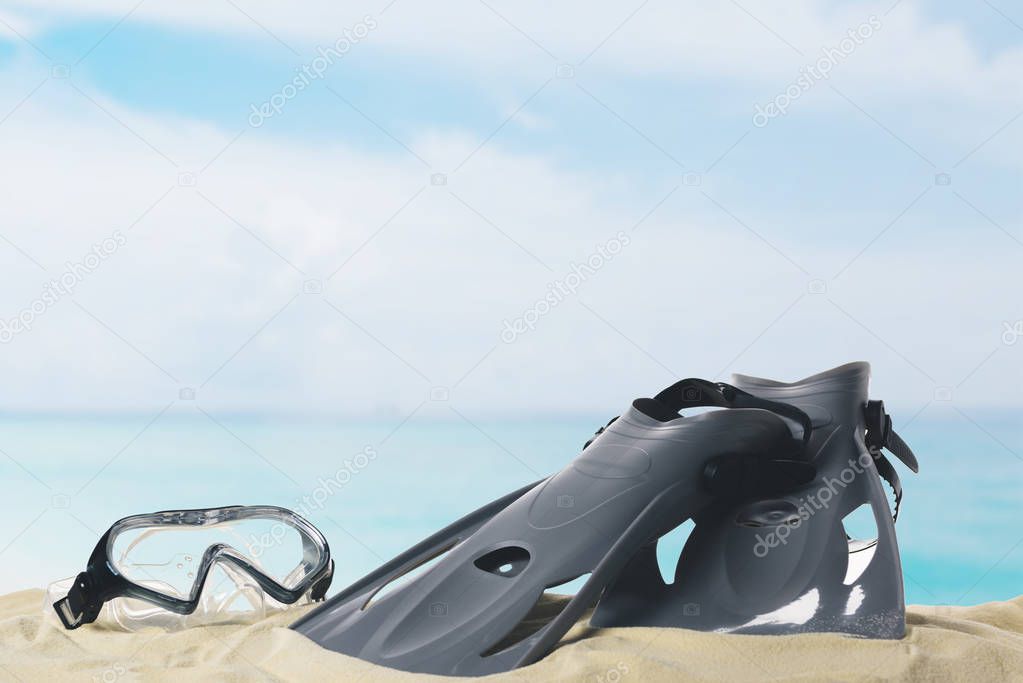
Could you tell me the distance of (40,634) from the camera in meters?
2.18

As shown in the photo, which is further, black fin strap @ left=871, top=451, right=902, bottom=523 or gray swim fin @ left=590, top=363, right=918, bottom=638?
black fin strap @ left=871, top=451, right=902, bottom=523

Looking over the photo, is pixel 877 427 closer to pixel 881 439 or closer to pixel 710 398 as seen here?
pixel 881 439

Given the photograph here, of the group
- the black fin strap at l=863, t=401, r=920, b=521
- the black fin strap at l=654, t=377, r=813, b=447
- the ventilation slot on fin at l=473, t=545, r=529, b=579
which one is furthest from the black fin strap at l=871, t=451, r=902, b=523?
the ventilation slot on fin at l=473, t=545, r=529, b=579

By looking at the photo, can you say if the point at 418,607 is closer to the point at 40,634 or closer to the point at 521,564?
the point at 521,564

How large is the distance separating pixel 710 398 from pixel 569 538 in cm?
49

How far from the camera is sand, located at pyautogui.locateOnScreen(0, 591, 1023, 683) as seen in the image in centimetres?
157

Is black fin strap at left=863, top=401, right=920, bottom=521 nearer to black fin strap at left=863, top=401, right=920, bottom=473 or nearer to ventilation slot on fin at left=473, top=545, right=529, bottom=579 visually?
black fin strap at left=863, top=401, right=920, bottom=473

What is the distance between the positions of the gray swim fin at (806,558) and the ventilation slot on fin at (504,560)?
0.59 ft

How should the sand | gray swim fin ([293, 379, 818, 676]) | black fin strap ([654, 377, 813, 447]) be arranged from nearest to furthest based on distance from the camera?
the sand, gray swim fin ([293, 379, 818, 676]), black fin strap ([654, 377, 813, 447])

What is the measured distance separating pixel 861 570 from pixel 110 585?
1636 mm

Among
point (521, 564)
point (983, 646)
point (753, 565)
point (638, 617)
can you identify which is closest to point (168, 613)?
point (521, 564)

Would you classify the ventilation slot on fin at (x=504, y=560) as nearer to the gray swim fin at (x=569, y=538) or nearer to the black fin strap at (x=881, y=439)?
the gray swim fin at (x=569, y=538)

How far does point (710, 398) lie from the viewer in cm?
210

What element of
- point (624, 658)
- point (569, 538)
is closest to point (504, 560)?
point (569, 538)
